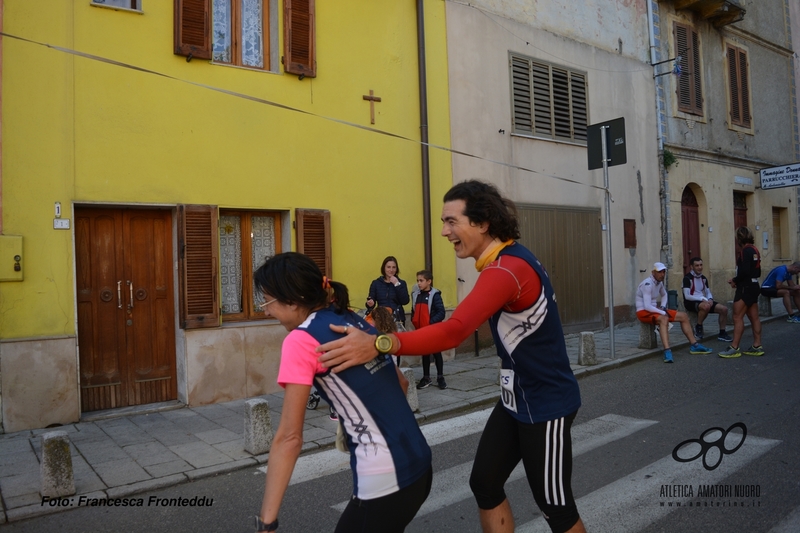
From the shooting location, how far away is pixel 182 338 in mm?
8344

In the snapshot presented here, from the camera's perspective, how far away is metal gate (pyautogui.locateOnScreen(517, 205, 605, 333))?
1267 cm

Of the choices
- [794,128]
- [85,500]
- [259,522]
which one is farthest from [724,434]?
[794,128]

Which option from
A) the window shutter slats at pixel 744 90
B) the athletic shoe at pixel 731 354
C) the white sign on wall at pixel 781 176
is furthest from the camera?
the window shutter slats at pixel 744 90

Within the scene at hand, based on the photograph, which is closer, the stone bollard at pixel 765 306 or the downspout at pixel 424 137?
the downspout at pixel 424 137

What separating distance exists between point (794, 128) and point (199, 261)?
19935 mm

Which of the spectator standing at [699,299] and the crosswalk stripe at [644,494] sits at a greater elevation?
the spectator standing at [699,299]

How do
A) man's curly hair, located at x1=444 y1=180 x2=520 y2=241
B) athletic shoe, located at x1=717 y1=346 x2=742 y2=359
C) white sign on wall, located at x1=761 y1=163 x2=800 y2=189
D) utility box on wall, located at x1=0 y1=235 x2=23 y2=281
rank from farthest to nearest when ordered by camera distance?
1. white sign on wall, located at x1=761 y1=163 x2=800 y2=189
2. athletic shoe, located at x1=717 y1=346 x2=742 y2=359
3. utility box on wall, located at x1=0 y1=235 x2=23 y2=281
4. man's curly hair, located at x1=444 y1=180 x2=520 y2=241

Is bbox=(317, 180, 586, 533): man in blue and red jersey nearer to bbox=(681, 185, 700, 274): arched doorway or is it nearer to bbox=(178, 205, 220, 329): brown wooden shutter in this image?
bbox=(178, 205, 220, 329): brown wooden shutter

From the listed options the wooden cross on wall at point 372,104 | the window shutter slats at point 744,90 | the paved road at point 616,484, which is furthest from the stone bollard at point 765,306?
the wooden cross on wall at point 372,104

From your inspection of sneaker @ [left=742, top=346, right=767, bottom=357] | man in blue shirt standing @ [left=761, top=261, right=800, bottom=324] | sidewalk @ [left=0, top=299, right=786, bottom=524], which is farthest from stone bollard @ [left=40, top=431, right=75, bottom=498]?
man in blue shirt standing @ [left=761, top=261, right=800, bottom=324]

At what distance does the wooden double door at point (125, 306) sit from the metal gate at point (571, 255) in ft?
22.3

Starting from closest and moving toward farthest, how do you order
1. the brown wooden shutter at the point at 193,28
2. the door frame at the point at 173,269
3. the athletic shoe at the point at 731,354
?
the door frame at the point at 173,269 < the brown wooden shutter at the point at 193,28 < the athletic shoe at the point at 731,354

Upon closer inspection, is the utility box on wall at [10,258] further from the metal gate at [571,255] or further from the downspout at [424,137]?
the metal gate at [571,255]

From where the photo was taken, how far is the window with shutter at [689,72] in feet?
53.8
